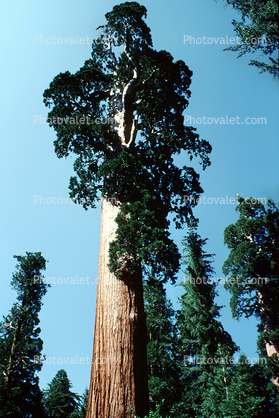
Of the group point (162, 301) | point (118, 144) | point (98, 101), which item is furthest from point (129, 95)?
point (162, 301)

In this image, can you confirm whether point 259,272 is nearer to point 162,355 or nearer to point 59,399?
point 162,355

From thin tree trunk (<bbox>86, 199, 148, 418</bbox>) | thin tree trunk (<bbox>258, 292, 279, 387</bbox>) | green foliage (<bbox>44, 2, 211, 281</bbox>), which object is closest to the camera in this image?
thin tree trunk (<bbox>86, 199, 148, 418</bbox>)

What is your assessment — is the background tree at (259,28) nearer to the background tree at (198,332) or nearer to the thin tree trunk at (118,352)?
the thin tree trunk at (118,352)

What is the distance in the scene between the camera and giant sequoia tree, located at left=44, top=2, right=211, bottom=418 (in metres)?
5.38

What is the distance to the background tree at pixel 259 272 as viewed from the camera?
1659cm

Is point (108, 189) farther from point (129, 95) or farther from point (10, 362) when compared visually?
point (10, 362)

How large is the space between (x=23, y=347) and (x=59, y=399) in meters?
4.99

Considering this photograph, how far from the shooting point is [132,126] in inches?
355

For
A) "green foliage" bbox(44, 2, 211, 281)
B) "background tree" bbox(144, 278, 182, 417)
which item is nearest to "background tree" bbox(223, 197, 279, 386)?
"background tree" bbox(144, 278, 182, 417)

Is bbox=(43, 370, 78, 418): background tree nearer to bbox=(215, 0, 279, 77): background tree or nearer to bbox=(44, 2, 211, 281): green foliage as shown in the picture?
bbox=(44, 2, 211, 281): green foliage

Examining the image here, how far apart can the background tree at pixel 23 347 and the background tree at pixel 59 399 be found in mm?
506

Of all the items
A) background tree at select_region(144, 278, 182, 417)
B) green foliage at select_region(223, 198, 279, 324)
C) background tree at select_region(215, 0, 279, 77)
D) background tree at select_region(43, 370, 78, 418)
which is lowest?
background tree at select_region(43, 370, 78, 418)

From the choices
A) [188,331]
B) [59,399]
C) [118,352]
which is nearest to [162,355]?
[188,331]

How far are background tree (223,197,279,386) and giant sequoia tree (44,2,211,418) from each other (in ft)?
33.6
